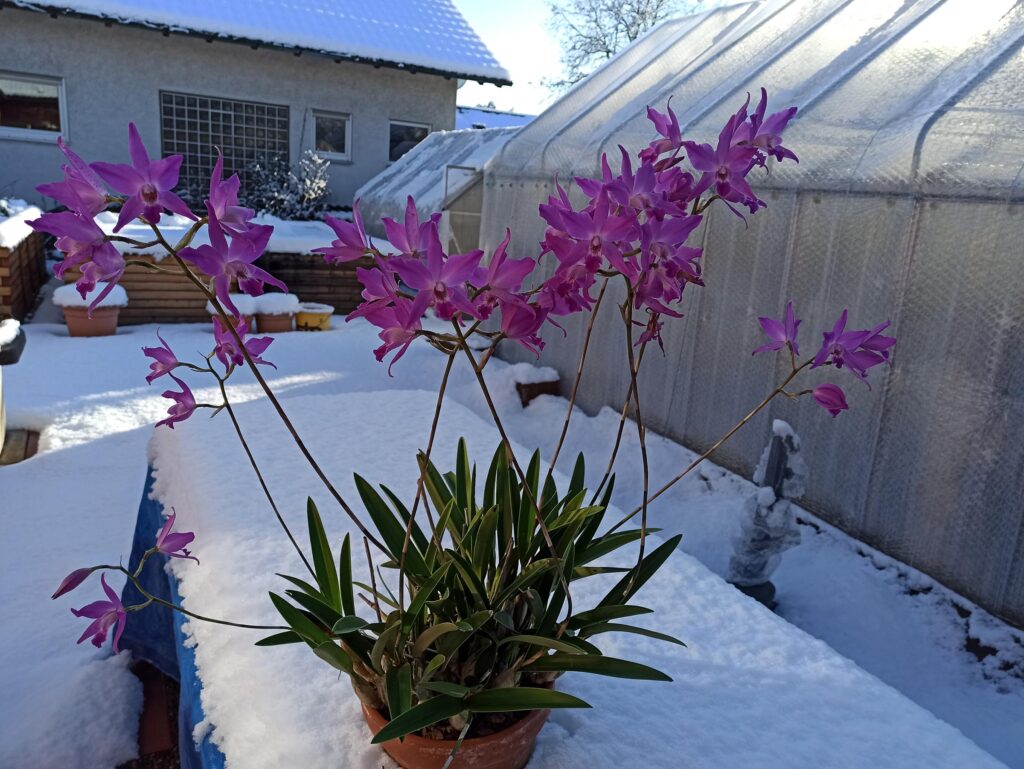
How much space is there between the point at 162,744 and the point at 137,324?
621cm

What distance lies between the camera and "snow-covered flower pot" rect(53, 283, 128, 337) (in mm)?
6750

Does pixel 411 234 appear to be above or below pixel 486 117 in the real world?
below

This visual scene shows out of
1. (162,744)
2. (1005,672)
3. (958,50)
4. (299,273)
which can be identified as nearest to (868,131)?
(958,50)

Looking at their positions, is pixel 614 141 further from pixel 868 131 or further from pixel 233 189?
pixel 233 189

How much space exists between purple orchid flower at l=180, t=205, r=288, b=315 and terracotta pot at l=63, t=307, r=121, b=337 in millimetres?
6731

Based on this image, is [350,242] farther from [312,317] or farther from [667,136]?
[312,317]

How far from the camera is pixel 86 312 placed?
6.74 m

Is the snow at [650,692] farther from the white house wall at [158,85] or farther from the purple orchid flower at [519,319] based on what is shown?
the white house wall at [158,85]

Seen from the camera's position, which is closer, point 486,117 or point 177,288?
point 177,288

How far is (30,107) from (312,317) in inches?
195

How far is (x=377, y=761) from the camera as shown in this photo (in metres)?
1.18

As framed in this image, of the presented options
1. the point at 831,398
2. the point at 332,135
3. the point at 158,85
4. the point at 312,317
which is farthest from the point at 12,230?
the point at 831,398

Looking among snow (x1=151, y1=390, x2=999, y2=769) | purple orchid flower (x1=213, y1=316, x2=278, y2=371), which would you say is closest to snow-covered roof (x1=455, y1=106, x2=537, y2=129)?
snow (x1=151, y1=390, x2=999, y2=769)

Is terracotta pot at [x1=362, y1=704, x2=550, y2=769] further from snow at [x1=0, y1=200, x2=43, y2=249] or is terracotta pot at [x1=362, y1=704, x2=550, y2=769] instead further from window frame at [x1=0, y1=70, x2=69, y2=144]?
window frame at [x1=0, y1=70, x2=69, y2=144]
